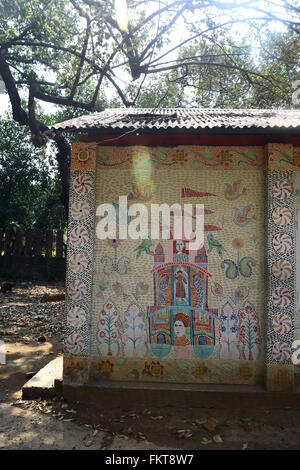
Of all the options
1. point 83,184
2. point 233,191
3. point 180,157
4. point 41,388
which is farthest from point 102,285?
point 233,191

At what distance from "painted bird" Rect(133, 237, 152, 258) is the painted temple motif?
112 mm

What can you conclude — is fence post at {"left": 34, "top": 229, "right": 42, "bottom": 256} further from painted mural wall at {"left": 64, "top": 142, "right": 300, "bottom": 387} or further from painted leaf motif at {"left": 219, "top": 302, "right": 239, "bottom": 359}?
painted leaf motif at {"left": 219, "top": 302, "right": 239, "bottom": 359}

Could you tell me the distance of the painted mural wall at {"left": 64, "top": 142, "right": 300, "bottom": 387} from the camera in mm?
4191

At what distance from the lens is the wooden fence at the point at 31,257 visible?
13227 mm

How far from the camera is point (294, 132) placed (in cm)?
397

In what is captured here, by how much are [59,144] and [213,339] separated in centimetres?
765

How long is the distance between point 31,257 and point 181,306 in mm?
10504

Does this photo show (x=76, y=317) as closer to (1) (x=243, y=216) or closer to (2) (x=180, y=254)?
(2) (x=180, y=254)

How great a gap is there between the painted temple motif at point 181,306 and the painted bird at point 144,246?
11cm

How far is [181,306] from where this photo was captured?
4.29 metres

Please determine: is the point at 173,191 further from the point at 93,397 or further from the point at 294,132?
the point at 93,397

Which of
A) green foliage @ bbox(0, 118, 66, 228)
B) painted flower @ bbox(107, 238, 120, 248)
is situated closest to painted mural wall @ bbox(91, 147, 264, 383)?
painted flower @ bbox(107, 238, 120, 248)
